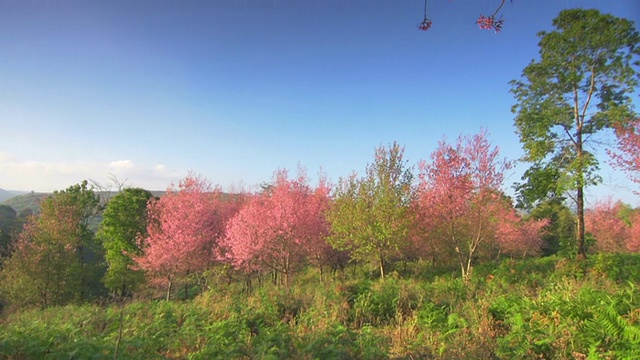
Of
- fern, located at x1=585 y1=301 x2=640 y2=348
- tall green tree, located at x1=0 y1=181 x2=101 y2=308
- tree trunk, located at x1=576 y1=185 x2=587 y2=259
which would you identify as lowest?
tall green tree, located at x1=0 y1=181 x2=101 y2=308

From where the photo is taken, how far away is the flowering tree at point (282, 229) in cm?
1573

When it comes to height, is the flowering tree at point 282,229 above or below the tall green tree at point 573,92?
below

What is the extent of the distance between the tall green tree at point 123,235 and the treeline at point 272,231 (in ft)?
0.24

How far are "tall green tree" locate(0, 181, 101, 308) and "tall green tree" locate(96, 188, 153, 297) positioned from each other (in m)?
1.88

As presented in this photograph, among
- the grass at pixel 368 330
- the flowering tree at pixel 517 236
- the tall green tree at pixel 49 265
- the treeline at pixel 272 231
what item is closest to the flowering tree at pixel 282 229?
the treeline at pixel 272 231

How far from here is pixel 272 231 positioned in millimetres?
15711

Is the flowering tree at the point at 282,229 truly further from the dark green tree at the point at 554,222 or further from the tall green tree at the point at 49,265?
the dark green tree at the point at 554,222

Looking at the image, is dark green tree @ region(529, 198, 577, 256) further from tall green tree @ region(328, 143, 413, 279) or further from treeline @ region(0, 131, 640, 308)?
tall green tree @ region(328, 143, 413, 279)

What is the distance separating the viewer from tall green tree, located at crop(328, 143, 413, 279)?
14.5 metres

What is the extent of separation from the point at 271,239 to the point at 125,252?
459 inches

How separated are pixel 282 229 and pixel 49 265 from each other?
14.5 meters

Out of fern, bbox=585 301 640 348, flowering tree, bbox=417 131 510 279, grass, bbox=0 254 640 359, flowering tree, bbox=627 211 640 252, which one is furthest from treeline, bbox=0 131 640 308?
flowering tree, bbox=627 211 640 252

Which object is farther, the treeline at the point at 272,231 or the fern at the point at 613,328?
the treeline at the point at 272,231

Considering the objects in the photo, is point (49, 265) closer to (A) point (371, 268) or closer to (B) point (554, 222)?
(A) point (371, 268)
